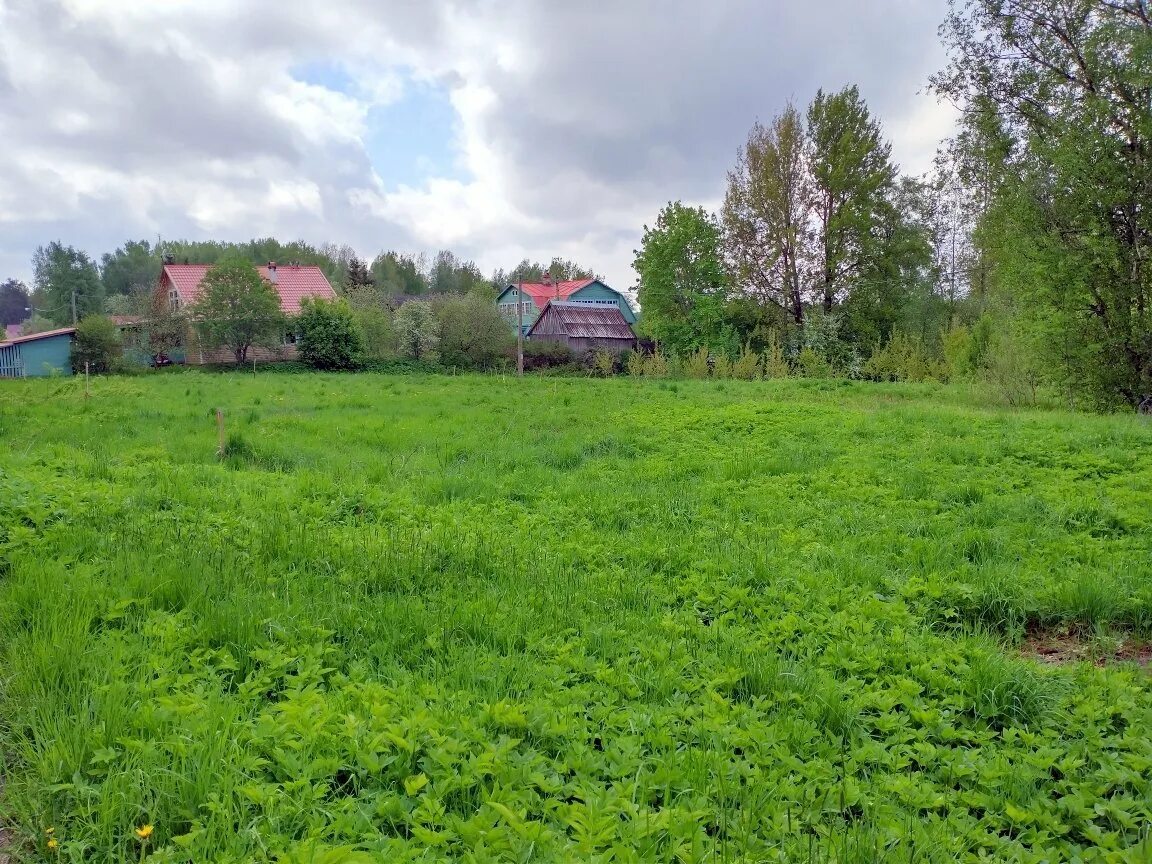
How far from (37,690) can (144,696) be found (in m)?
0.51

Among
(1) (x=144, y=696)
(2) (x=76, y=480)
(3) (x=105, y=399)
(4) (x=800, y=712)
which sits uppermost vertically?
(3) (x=105, y=399)

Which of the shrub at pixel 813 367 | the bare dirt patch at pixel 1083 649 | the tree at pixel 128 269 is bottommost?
the bare dirt patch at pixel 1083 649

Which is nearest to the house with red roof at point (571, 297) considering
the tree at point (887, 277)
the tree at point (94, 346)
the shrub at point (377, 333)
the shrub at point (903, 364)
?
the shrub at point (377, 333)

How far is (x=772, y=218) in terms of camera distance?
3312cm

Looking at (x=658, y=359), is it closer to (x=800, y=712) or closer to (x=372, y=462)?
(x=372, y=462)

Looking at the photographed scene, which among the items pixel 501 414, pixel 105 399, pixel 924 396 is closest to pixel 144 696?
pixel 501 414

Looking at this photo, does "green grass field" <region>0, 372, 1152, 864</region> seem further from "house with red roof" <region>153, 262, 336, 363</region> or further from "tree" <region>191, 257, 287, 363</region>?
"house with red roof" <region>153, 262, 336, 363</region>

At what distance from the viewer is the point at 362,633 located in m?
3.79

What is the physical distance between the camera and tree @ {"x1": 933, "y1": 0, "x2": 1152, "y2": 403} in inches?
572

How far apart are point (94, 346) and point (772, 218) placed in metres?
35.6

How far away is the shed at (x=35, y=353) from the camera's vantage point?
119ft

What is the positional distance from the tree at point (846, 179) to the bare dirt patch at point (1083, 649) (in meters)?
30.4

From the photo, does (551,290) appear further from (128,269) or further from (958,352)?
(128,269)

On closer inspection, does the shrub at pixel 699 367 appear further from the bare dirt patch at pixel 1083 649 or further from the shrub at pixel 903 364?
the bare dirt patch at pixel 1083 649
